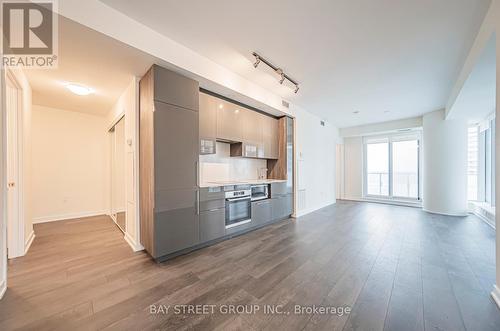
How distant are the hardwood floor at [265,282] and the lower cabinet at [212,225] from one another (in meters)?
0.17

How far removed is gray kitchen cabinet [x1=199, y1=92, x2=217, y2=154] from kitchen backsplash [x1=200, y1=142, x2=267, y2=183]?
1.36 feet

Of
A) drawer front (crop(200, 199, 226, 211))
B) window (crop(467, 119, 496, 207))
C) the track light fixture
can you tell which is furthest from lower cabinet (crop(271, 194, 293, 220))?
window (crop(467, 119, 496, 207))

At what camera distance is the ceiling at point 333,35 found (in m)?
→ 1.84

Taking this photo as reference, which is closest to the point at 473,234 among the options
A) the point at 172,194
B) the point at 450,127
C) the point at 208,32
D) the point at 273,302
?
the point at 450,127

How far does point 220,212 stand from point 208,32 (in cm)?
246

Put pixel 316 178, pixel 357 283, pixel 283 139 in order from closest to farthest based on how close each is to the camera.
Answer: pixel 357 283 → pixel 283 139 → pixel 316 178

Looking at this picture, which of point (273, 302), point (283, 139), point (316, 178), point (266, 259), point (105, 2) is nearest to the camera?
point (273, 302)

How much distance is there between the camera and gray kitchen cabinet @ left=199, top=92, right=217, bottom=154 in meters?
3.04

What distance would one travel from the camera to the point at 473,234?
11.2 ft

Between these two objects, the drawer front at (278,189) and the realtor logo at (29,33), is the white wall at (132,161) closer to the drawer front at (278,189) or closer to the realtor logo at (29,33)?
the realtor logo at (29,33)

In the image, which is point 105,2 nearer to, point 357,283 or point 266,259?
point 266,259

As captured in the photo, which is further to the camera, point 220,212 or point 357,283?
point 220,212

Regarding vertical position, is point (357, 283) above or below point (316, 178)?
below

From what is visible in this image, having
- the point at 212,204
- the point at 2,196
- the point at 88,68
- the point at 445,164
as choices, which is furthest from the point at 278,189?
the point at 445,164
